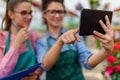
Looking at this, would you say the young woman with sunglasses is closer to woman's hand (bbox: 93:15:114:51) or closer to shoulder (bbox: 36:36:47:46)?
shoulder (bbox: 36:36:47:46)

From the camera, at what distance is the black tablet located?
5.96 feet

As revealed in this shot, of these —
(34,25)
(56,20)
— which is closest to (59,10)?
(56,20)

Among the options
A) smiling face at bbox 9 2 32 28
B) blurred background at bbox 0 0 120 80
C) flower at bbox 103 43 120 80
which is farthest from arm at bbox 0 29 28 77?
blurred background at bbox 0 0 120 80

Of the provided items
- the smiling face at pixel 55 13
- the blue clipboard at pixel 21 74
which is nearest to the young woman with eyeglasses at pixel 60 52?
the smiling face at pixel 55 13

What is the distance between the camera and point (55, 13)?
217 cm

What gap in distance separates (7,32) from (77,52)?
45 centimetres

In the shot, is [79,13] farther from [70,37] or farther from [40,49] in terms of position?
[70,37]

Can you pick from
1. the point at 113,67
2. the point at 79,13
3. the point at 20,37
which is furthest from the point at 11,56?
the point at 79,13

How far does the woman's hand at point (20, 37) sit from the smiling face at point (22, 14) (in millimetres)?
92

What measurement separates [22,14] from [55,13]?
217mm

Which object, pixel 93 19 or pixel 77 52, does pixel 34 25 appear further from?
pixel 93 19

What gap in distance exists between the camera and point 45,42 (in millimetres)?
2197

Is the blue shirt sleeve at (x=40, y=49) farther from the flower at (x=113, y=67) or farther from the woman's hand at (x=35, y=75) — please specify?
the flower at (x=113, y=67)

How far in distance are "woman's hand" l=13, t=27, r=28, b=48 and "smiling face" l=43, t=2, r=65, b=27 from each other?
234 millimetres
